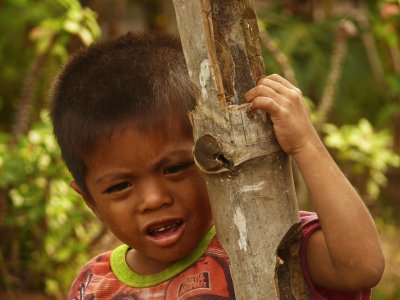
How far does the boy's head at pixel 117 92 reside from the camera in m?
1.92

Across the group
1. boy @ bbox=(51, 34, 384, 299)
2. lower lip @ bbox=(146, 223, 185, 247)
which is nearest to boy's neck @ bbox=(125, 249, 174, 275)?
boy @ bbox=(51, 34, 384, 299)

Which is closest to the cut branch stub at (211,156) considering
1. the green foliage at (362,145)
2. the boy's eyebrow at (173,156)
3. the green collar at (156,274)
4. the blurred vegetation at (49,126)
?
the boy's eyebrow at (173,156)

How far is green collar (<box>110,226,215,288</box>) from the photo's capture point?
2012 millimetres

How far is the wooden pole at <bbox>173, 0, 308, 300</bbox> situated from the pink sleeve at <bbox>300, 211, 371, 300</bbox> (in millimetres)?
110

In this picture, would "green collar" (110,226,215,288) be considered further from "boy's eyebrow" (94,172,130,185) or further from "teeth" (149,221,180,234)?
"boy's eyebrow" (94,172,130,185)

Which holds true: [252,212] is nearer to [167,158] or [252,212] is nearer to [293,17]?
[167,158]

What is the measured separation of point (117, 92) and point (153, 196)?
0.88 ft

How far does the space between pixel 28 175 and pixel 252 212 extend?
8.77 ft

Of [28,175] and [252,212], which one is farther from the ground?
[28,175]

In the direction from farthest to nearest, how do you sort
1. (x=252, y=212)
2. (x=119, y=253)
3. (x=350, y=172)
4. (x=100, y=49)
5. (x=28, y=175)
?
(x=350, y=172), (x=28, y=175), (x=119, y=253), (x=100, y=49), (x=252, y=212)

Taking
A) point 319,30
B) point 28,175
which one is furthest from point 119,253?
point 319,30

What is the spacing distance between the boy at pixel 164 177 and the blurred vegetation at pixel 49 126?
5.75 ft

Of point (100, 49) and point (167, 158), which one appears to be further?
point (100, 49)

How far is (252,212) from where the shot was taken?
5.40 ft
